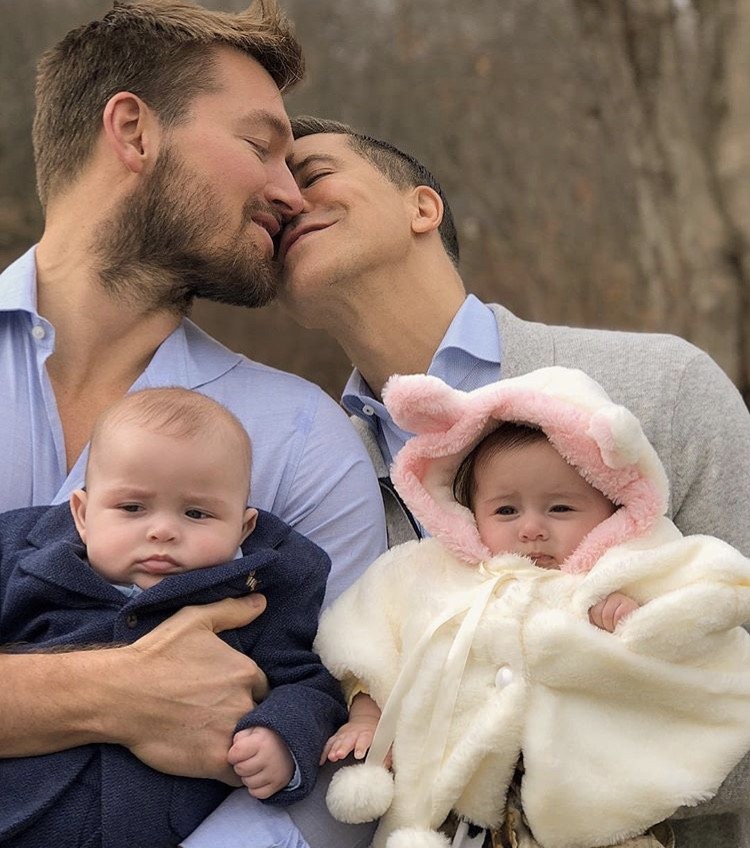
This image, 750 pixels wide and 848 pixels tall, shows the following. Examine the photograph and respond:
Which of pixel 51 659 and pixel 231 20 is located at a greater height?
pixel 231 20

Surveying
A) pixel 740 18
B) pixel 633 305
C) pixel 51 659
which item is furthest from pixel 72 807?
pixel 633 305

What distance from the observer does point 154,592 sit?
2.36 m

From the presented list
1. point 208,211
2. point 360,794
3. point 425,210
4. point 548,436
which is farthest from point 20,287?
point 360,794

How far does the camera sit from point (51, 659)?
7.71 feet

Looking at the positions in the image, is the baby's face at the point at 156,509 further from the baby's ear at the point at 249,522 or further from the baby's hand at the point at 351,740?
the baby's hand at the point at 351,740

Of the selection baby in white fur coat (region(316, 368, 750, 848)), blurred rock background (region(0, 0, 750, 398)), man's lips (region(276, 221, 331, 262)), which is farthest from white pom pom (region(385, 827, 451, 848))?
blurred rock background (region(0, 0, 750, 398))

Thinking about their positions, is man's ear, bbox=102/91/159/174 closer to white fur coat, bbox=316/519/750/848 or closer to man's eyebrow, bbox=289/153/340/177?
man's eyebrow, bbox=289/153/340/177

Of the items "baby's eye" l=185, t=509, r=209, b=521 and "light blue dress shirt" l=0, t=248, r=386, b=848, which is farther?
"light blue dress shirt" l=0, t=248, r=386, b=848

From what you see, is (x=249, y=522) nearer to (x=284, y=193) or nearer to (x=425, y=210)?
(x=284, y=193)

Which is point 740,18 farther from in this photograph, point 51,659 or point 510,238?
point 51,659

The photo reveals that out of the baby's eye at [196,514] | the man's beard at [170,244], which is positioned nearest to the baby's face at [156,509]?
the baby's eye at [196,514]

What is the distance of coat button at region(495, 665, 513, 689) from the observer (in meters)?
2.35

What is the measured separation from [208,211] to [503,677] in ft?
4.27

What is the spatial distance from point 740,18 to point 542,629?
4.68 m
